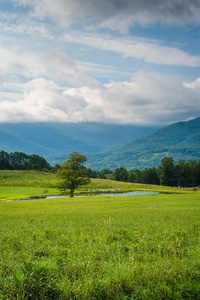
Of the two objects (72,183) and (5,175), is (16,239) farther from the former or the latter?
(5,175)

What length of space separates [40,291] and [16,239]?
594cm

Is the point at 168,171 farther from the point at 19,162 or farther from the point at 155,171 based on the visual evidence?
the point at 19,162

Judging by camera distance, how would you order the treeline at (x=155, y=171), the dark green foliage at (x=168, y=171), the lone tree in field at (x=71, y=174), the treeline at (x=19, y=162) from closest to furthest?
the lone tree in field at (x=71, y=174)
the dark green foliage at (x=168, y=171)
the treeline at (x=155, y=171)
the treeline at (x=19, y=162)

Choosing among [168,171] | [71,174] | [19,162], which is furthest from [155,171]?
[71,174]

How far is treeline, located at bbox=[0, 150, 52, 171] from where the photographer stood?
178 meters

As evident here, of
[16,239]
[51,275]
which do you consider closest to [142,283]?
[51,275]

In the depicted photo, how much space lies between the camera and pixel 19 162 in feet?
615

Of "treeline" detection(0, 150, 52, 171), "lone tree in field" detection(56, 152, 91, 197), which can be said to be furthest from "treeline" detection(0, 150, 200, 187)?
"lone tree in field" detection(56, 152, 91, 197)

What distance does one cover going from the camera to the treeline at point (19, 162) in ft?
584

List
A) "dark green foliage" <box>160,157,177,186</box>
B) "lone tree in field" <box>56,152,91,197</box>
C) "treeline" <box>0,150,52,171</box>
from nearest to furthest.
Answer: "lone tree in field" <box>56,152,91,197</box> → "dark green foliage" <box>160,157,177,186</box> → "treeline" <box>0,150,52,171</box>

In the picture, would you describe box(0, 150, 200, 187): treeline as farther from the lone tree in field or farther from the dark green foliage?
the lone tree in field

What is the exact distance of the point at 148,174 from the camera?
167 meters

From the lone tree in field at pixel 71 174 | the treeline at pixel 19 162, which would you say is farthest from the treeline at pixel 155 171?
the lone tree in field at pixel 71 174

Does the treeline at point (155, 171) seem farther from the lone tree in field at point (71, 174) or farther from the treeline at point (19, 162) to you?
the lone tree in field at point (71, 174)
